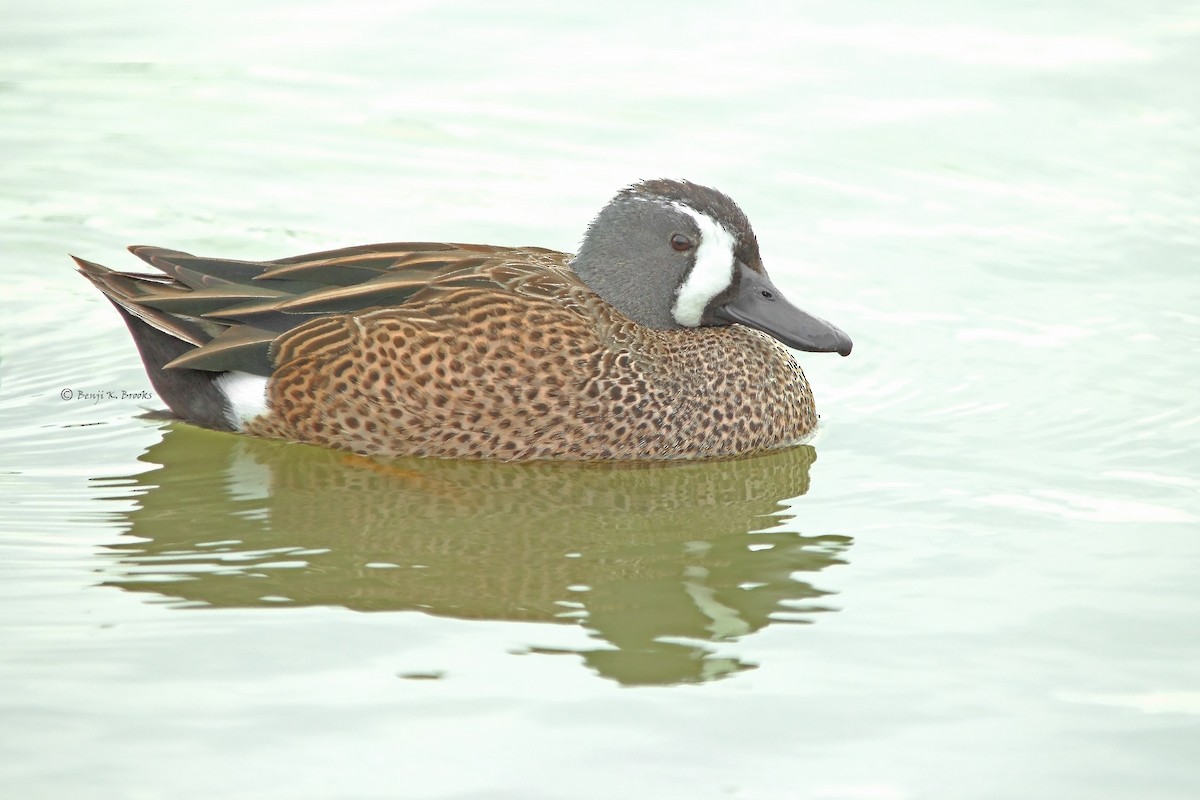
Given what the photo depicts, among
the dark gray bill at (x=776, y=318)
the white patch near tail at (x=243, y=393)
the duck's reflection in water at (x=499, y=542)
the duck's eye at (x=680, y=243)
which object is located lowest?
the duck's reflection in water at (x=499, y=542)

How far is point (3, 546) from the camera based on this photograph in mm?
7340

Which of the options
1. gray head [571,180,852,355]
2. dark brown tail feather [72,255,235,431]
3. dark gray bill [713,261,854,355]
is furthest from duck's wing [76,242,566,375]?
dark gray bill [713,261,854,355]

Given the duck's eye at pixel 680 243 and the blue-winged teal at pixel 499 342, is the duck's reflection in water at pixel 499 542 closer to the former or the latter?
the blue-winged teal at pixel 499 342

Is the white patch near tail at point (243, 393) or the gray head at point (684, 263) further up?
the gray head at point (684, 263)

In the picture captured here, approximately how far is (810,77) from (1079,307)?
4193 mm

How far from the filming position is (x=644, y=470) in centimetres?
863

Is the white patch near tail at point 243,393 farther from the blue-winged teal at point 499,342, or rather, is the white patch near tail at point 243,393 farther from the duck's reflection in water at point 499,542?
the duck's reflection in water at point 499,542

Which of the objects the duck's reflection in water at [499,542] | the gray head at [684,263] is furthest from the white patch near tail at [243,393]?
the gray head at [684,263]

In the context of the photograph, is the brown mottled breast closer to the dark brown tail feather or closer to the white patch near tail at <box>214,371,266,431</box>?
the white patch near tail at <box>214,371,266,431</box>

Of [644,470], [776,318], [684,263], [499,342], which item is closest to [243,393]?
[499,342]

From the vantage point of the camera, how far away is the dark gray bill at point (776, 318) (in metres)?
8.70

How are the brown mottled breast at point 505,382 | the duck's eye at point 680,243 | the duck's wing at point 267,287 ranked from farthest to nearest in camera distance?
1. the duck's eye at point 680,243
2. the duck's wing at point 267,287
3. the brown mottled breast at point 505,382

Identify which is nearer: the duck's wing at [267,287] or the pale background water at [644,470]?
the pale background water at [644,470]

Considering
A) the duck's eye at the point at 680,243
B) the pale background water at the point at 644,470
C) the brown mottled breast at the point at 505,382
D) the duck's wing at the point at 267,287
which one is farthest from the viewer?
the duck's eye at the point at 680,243
